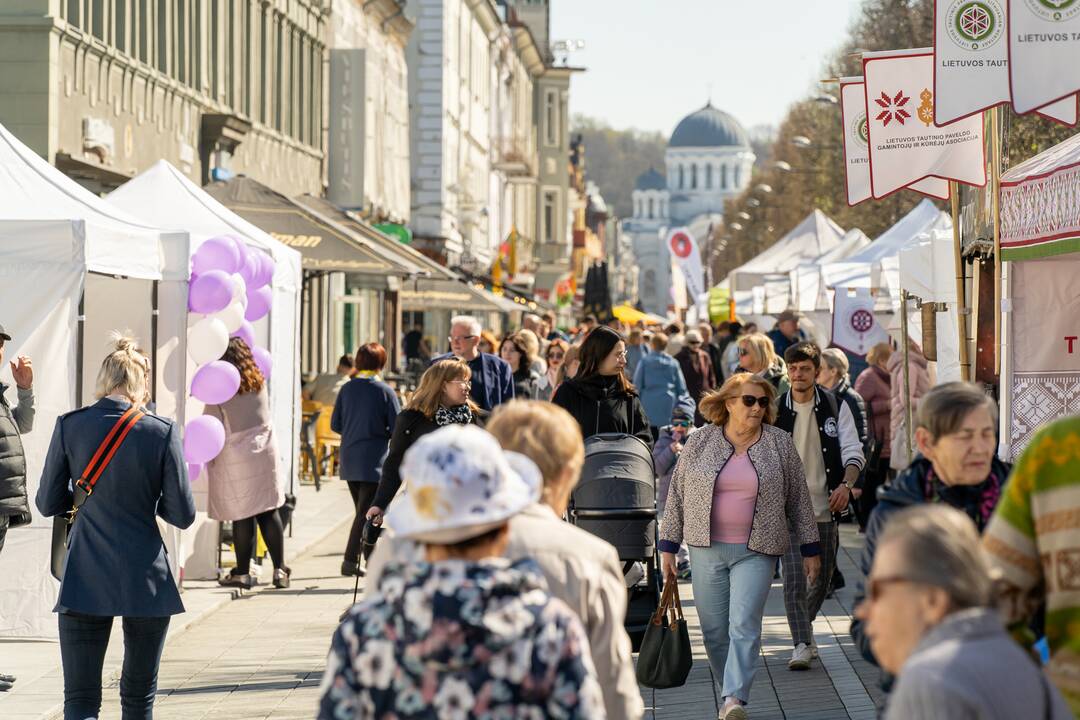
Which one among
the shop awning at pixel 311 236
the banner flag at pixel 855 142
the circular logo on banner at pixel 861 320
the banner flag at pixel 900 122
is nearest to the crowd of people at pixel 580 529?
the banner flag at pixel 855 142

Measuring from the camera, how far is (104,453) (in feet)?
24.1

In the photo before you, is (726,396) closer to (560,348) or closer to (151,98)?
(560,348)

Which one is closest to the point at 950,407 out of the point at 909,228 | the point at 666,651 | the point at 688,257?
the point at 666,651

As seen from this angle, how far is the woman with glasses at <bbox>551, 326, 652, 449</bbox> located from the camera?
9.30 m

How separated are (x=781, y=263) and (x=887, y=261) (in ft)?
46.1

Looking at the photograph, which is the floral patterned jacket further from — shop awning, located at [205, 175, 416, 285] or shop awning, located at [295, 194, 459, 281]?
shop awning, located at [295, 194, 459, 281]

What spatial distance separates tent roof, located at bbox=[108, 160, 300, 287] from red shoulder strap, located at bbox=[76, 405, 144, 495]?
6.59 metres

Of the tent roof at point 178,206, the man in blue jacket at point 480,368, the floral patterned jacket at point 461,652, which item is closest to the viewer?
the floral patterned jacket at point 461,652

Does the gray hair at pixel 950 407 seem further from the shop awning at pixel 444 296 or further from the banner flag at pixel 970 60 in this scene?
the shop awning at pixel 444 296

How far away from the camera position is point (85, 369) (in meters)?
12.2

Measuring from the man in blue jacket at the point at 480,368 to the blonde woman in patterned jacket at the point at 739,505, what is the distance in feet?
15.6

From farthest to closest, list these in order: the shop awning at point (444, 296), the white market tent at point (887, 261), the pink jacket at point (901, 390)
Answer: the shop awning at point (444, 296)
the white market tent at point (887, 261)
the pink jacket at point (901, 390)

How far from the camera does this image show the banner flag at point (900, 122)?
10.9 meters

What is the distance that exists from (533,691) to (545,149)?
87.3 metres
